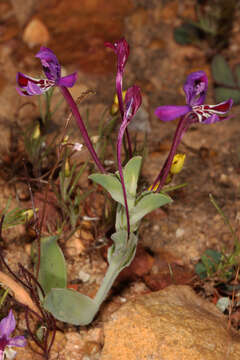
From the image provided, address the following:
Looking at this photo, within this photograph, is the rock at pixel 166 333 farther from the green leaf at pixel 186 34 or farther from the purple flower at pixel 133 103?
the green leaf at pixel 186 34

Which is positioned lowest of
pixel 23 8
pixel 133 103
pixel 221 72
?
pixel 221 72

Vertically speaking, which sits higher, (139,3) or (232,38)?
(139,3)

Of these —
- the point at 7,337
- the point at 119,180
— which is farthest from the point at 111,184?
the point at 7,337

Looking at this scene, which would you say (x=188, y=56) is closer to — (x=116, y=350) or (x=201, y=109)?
(x=201, y=109)

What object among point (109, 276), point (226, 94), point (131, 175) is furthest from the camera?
point (226, 94)

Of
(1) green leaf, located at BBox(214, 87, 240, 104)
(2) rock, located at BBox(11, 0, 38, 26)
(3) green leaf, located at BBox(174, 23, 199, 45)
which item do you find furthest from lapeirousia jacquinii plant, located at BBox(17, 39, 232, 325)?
(2) rock, located at BBox(11, 0, 38, 26)

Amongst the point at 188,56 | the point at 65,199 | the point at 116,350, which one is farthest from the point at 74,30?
the point at 116,350

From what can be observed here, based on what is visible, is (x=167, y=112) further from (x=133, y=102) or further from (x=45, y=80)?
(x=45, y=80)
